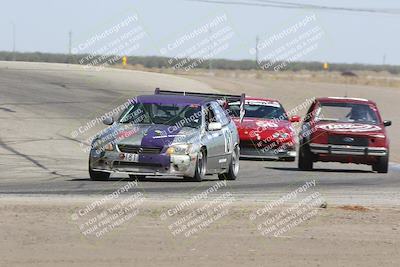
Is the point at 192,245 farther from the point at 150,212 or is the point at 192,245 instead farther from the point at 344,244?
the point at 150,212

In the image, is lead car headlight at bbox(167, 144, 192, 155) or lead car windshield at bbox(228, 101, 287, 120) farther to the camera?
lead car windshield at bbox(228, 101, 287, 120)

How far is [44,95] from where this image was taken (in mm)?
→ 39625

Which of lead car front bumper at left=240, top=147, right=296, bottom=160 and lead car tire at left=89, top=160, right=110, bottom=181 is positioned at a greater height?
lead car tire at left=89, top=160, right=110, bottom=181

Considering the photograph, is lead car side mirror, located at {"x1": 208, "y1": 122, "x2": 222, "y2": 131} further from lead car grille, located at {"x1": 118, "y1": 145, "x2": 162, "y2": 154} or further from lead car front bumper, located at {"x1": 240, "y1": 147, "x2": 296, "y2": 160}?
lead car front bumper, located at {"x1": 240, "y1": 147, "x2": 296, "y2": 160}

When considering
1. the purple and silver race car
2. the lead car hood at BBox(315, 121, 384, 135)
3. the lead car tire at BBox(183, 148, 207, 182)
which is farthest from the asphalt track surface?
the lead car hood at BBox(315, 121, 384, 135)

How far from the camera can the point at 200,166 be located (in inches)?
723

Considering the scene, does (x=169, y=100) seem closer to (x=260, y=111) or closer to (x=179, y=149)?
(x=179, y=149)

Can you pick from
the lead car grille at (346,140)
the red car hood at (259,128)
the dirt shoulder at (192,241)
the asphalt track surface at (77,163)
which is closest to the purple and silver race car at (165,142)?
the asphalt track surface at (77,163)

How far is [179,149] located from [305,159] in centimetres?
646

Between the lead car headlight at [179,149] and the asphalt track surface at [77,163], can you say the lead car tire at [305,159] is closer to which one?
the asphalt track surface at [77,163]

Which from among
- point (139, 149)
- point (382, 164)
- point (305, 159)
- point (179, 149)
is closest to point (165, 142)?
point (179, 149)

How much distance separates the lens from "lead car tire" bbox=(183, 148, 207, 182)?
18.2m

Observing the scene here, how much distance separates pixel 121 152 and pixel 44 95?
22.5 metres

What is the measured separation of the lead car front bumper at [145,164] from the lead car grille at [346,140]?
6.30m
